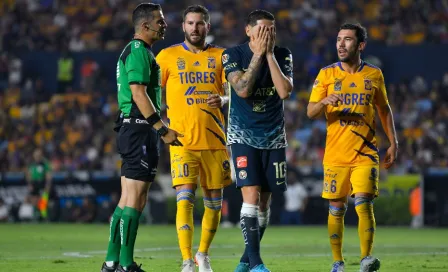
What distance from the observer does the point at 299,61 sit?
96.8 ft

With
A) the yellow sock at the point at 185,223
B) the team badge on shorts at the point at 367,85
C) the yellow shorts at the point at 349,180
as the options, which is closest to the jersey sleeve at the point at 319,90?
the team badge on shorts at the point at 367,85

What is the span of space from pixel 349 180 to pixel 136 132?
2551mm

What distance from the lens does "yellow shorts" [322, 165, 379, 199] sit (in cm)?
991

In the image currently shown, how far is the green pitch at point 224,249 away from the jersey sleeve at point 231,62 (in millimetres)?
2475

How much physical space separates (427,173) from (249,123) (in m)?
14.9

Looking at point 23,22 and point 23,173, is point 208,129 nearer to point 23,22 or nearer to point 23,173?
point 23,173

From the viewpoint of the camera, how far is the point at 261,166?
9.12 m

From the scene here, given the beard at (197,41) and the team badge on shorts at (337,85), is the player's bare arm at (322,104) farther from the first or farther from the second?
the beard at (197,41)

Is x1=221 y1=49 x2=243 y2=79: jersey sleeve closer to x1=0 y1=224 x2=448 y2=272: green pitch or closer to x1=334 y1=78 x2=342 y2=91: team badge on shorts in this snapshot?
x1=334 y1=78 x2=342 y2=91: team badge on shorts

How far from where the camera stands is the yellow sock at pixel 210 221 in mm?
10094

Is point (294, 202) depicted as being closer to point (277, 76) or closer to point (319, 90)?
point (319, 90)

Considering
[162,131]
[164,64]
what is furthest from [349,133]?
[162,131]

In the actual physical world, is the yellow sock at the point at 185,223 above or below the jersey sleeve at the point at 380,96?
below

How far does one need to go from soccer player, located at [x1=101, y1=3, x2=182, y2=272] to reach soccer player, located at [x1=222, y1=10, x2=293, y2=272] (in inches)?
30.6
